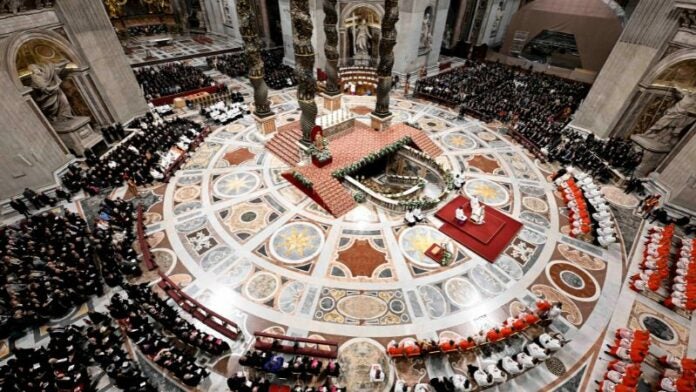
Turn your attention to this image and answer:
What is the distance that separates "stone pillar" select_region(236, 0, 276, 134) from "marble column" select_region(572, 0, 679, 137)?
19395 millimetres

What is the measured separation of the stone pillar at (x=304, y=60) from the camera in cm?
1273

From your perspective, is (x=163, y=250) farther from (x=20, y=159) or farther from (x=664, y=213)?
(x=664, y=213)

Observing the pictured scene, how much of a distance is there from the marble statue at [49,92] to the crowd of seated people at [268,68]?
45.0ft

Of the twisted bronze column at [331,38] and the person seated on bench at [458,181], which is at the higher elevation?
the twisted bronze column at [331,38]

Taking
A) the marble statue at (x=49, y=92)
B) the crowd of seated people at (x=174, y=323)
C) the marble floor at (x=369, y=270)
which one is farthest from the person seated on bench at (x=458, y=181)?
the marble statue at (x=49, y=92)

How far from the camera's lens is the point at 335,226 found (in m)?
12.7

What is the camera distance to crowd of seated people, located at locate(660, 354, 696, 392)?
7.27 m

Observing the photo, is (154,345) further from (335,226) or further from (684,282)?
(684,282)

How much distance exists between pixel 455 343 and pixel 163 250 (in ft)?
36.3

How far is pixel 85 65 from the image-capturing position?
53.1 ft

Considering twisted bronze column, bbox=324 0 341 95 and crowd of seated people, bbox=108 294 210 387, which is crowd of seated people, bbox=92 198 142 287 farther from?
twisted bronze column, bbox=324 0 341 95

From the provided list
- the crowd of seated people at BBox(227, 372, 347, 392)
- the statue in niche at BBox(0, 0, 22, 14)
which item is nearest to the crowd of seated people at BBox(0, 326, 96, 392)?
the crowd of seated people at BBox(227, 372, 347, 392)

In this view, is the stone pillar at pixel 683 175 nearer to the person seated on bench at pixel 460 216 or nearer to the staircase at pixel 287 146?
the person seated on bench at pixel 460 216

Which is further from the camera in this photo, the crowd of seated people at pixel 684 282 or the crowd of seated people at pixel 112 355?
the crowd of seated people at pixel 684 282
